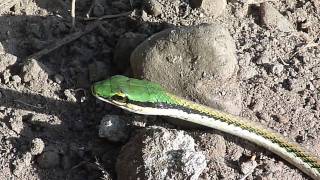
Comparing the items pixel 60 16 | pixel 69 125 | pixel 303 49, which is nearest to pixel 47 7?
pixel 60 16

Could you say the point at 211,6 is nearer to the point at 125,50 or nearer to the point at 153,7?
the point at 153,7

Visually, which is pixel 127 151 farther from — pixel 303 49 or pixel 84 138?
pixel 303 49

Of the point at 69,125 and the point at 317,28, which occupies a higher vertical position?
the point at 317,28

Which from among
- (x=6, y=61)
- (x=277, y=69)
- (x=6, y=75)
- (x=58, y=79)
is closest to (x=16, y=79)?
(x=6, y=75)

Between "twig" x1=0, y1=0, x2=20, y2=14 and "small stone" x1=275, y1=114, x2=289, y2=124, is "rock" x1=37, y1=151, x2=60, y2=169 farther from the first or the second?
"small stone" x1=275, y1=114, x2=289, y2=124

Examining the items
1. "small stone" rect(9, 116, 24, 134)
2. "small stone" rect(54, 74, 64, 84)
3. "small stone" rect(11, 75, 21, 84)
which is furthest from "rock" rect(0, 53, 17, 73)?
"small stone" rect(9, 116, 24, 134)

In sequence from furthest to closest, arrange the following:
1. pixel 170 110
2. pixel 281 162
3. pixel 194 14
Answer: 1. pixel 194 14
2. pixel 281 162
3. pixel 170 110

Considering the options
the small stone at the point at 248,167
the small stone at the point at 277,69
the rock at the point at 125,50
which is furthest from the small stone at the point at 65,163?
the small stone at the point at 277,69

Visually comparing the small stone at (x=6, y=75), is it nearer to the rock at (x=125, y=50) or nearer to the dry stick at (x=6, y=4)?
the dry stick at (x=6, y=4)
